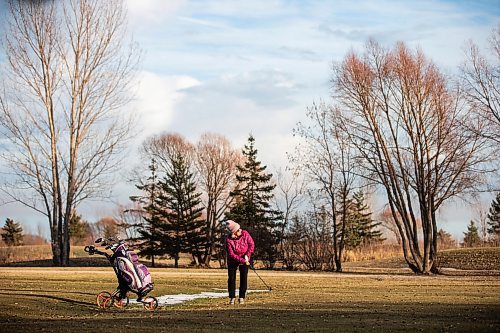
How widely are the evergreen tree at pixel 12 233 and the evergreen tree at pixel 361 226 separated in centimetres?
3346

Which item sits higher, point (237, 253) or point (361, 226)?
point (361, 226)

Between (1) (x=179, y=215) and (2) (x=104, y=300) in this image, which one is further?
(1) (x=179, y=215)

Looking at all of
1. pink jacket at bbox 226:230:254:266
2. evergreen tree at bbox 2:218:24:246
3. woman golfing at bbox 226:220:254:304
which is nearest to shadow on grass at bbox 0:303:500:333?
woman golfing at bbox 226:220:254:304

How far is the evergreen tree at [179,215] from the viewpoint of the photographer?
55688 mm

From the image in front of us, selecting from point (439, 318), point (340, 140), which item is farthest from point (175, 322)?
point (340, 140)

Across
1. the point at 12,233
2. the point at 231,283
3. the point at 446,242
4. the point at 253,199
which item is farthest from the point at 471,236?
the point at 231,283

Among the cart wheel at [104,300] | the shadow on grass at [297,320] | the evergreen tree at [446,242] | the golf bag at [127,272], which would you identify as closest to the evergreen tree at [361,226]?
the evergreen tree at [446,242]

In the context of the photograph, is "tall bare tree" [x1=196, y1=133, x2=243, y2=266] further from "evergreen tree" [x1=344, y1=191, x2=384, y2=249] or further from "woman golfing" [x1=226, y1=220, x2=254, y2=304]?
"woman golfing" [x1=226, y1=220, x2=254, y2=304]

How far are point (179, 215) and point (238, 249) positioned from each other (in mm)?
39933

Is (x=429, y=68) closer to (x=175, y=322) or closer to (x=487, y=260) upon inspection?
(x=487, y=260)

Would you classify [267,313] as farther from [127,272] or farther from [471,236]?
[471,236]

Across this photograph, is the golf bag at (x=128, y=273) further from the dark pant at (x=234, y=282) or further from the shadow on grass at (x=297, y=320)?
the dark pant at (x=234, y=282)

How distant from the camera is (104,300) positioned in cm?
1609

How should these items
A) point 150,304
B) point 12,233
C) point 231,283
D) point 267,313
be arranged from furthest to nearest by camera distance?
1. point 12,233
2. point 231,283
3. point 150,304
4. point 267,313
